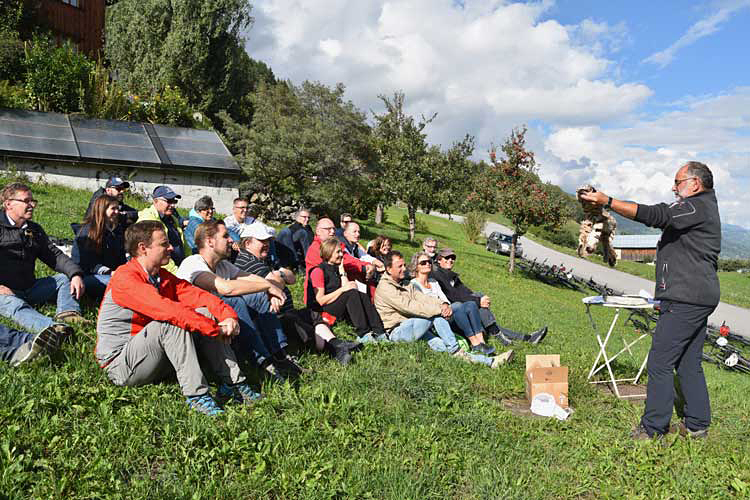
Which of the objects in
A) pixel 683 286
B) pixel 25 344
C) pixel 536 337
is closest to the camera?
pixel 25 344

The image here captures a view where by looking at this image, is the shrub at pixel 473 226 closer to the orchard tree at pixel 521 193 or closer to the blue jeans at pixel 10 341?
the orchard tree at pixel 521 193

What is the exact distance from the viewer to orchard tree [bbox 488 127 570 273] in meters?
21.6

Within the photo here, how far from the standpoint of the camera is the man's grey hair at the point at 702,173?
444 centimetres

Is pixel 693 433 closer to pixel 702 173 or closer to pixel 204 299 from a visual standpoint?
pixel 702 173

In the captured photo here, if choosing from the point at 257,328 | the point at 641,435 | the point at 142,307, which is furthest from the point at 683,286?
the point at 142,307

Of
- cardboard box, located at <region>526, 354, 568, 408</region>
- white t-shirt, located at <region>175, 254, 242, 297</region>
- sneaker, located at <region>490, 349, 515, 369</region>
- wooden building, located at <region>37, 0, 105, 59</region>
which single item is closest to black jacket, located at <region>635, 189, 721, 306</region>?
cardboard box, located at <region>526, 354, 568, 408</region>

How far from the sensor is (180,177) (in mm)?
14109

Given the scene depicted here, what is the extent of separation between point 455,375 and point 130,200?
1077 cm

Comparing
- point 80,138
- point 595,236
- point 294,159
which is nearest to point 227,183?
point 294,159

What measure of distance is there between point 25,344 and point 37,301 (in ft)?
5.20

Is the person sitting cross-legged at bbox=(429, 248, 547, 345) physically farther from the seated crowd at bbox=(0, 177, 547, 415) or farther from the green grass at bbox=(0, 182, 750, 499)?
the green grass at bbox=(0, 182, 750, 499)

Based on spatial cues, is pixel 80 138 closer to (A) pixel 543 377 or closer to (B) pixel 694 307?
(A) pixel 543 377

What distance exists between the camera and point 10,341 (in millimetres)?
4109

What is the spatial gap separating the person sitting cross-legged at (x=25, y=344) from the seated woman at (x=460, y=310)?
460cm
